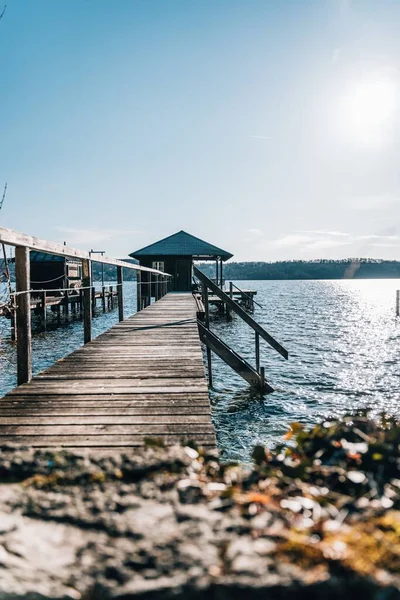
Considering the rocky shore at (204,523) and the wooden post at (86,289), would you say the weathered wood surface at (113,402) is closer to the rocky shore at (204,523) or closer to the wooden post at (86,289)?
the rocky shore at (204,523)

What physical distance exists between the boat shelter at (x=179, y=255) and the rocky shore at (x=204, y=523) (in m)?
29.0

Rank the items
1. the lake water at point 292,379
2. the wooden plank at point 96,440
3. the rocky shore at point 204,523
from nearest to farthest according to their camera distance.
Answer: the rocky shore at point 204,523
the wooden plank at point 96,440
the lake water at point 292,379

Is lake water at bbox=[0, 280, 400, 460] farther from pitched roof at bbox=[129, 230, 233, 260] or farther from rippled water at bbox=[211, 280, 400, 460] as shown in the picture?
pitched roof at bbox=[129, 230, 233, 260]

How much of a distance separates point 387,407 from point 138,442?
9.32 meters

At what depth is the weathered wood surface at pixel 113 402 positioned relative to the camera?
2660mm

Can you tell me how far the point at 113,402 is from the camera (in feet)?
11.3

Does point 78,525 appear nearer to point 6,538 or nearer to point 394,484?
point 6,538

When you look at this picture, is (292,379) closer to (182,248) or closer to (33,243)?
(33,243)

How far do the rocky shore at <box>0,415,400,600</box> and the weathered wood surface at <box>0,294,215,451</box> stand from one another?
2.42ft

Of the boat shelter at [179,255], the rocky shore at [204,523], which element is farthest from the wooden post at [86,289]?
the boat shelter at [179,255]

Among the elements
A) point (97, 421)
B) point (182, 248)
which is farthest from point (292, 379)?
point (182, 248)

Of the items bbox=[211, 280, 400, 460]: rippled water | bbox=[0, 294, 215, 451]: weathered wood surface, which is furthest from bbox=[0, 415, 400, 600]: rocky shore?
bbox=[211, 280, 400, 460]: rippled water

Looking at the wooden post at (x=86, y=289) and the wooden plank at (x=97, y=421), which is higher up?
the wooden post at (x=86, y=289)

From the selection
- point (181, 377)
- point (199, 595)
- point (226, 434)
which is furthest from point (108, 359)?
point (199, 595)
